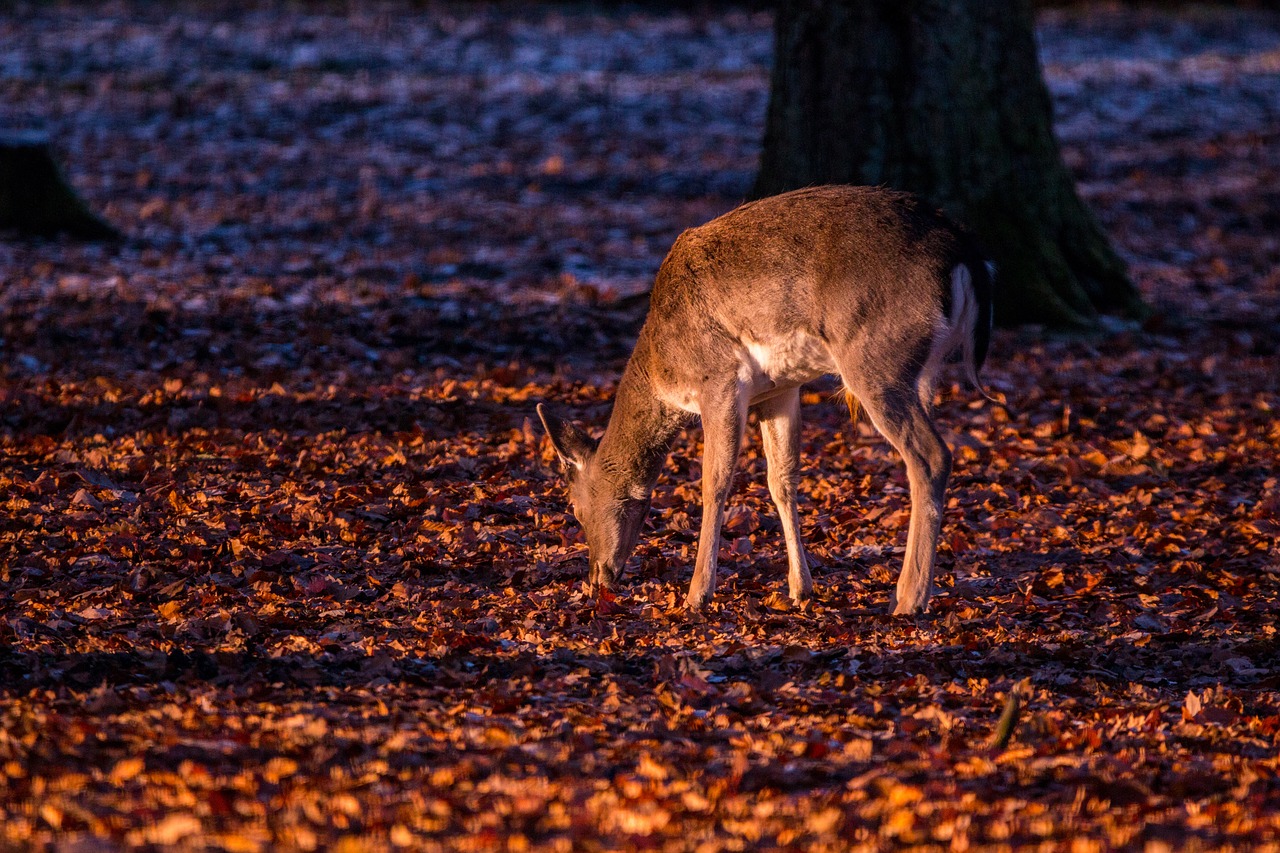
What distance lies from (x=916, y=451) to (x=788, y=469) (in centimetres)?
89

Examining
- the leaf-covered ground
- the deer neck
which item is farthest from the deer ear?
the leaf-covered ground

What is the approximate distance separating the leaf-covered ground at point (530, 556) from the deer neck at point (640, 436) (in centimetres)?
56

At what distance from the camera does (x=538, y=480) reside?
861 cm

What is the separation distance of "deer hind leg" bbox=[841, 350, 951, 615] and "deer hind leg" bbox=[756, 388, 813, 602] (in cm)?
64

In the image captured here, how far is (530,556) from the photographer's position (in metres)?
7.52

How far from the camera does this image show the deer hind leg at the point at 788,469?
23.0 ft

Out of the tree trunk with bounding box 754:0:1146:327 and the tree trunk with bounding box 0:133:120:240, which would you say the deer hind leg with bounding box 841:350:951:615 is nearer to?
the tree trunk with bounding box 754:0:1146:327

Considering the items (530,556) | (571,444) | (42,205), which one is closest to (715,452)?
(571,444)

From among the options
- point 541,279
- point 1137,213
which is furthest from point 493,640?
point 1137,213

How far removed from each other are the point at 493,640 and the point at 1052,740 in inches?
97.4

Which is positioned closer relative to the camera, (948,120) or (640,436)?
(640,436)

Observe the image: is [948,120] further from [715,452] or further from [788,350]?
[715,452]

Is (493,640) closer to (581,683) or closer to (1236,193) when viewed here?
(581,683)

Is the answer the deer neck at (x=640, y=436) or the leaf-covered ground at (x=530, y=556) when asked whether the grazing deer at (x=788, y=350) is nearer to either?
the deer neck at (x=640, y=436)
